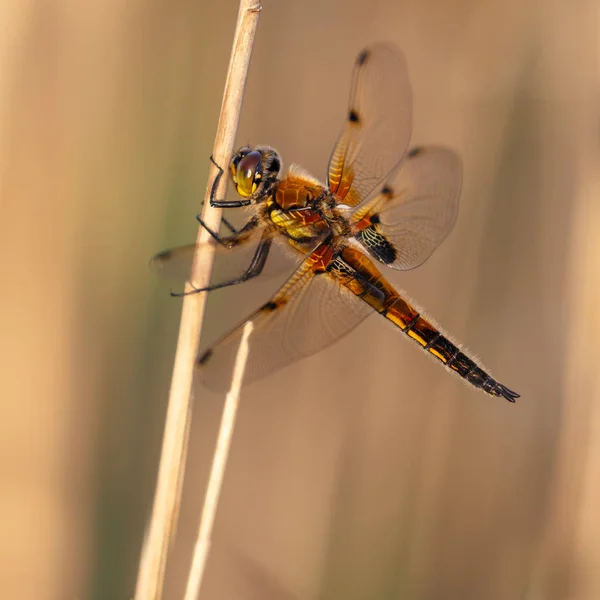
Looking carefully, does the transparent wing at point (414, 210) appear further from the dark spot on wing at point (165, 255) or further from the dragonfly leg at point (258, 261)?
the dark spot on wing at point (165, 255)

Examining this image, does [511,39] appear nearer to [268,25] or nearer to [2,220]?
[268,25]

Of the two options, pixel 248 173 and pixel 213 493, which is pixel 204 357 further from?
pixel 248 173

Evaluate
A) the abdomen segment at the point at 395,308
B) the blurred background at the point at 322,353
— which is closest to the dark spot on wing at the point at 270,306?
the abdomen segment at the point at 395,308

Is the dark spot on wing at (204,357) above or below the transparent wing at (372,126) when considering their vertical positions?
below

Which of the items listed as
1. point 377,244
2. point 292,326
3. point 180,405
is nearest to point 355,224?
point 377,244

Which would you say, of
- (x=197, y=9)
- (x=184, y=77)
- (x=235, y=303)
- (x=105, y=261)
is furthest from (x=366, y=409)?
(x=197, y=9)

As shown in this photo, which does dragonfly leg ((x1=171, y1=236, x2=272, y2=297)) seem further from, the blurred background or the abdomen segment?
the blurred background
